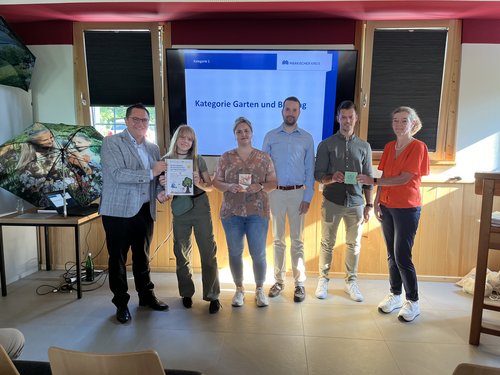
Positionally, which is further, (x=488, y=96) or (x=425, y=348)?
(x=488, y=96)

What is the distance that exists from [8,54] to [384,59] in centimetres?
370

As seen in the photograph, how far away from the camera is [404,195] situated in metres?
2.71

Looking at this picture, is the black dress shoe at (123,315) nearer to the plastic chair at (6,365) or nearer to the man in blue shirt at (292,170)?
the man in blue shirt at (292,170)

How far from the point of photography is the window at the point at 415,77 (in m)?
3.57

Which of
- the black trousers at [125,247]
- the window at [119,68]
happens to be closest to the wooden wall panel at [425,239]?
the black trousers at [125,247]

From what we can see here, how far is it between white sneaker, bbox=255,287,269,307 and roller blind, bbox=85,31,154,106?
2.28m

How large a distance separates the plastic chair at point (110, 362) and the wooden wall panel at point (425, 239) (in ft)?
9.17

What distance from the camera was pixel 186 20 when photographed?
3674 millimetres

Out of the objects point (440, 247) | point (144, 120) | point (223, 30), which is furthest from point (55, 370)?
point (440, 247)

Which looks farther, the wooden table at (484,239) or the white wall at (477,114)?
the white wall at (477,114)

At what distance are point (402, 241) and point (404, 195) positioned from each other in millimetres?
355

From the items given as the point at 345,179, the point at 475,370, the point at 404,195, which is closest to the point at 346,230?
the point at 345,179

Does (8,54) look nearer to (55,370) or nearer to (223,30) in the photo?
(223,30)

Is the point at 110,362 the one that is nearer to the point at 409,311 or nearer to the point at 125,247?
the point at 125,247
